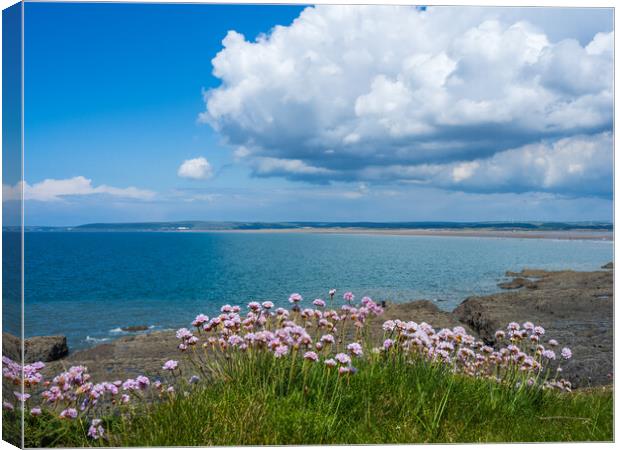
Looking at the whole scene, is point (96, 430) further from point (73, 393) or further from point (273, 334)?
point (273, 334)

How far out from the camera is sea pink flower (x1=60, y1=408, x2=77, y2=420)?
14.6 feet

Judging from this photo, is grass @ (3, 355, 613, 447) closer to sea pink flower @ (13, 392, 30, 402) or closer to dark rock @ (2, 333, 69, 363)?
sea pink flower @ (13, 392, 30, 402)

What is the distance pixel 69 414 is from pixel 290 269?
12.7 feet

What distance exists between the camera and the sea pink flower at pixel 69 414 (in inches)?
175

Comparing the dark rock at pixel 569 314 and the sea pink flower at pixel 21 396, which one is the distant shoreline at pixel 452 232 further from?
the sea pink flower at pixel 21 396

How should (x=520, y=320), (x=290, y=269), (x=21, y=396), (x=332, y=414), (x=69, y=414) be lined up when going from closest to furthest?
(x=69, y=414)
(x=332, y=414)
(x=21, y=396)
(x=290, y=269)
(x=520, y=320)

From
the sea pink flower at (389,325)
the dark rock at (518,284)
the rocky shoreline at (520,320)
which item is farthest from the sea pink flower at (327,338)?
the dark rock at (518,284)

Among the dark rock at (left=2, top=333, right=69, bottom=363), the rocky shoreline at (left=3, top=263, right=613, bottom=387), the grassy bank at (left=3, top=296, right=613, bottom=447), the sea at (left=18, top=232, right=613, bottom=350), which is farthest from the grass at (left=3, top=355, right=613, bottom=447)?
the dark rock at (left=2, top=333, right=69, bottom=363)

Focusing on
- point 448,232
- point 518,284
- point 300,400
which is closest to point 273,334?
point 300,400

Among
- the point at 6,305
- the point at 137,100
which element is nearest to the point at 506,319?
the point at 137,100

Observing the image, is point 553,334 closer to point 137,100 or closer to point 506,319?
point 506,319

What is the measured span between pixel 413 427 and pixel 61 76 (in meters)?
4.80

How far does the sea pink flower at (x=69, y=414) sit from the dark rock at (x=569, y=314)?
520 centimetres

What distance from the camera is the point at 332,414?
4.69m
